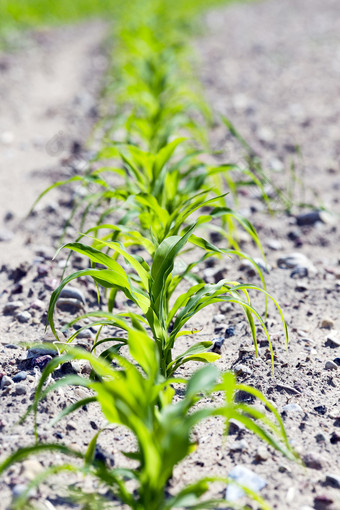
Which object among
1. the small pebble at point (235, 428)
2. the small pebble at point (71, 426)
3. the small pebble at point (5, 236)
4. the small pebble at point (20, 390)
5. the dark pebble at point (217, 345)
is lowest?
the small pebble at point (235, 428)

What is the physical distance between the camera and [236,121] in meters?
4.79

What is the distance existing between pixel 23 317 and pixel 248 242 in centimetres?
122

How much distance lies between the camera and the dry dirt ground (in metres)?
1.62

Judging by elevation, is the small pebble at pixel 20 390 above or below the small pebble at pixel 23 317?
below

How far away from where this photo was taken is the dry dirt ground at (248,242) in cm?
162

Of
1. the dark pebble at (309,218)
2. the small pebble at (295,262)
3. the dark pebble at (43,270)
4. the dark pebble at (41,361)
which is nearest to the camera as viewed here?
the dark pebble at (41,361)

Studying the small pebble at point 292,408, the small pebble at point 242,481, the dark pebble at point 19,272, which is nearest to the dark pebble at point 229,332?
the small pebble at point 292,408

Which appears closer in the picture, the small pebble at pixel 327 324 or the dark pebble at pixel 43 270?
the small pebble at pixel 327 324

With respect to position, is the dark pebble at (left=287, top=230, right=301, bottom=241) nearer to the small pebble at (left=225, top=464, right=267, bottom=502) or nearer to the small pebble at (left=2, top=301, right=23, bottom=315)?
the small pebble at (left=2, top=301, right=23, bottom=315)

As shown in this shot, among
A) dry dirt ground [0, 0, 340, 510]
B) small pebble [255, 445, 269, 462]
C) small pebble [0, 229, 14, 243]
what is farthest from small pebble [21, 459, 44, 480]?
small pebble [0, 229, 14, 243]

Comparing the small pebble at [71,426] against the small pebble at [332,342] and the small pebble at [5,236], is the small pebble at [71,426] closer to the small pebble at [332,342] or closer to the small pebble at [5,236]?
the small pebble at [332,342]

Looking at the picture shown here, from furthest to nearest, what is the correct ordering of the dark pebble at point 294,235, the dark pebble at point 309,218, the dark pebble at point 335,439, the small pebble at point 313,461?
the dark pebble at point 309,218 < the dark pebble at point 294,235 < the dark pebble at point 335,439 < the small pebble at point 313,461

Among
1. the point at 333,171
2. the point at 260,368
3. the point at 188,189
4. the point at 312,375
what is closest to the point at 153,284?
the point at 260,368

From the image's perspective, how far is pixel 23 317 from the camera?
7.50 ft
